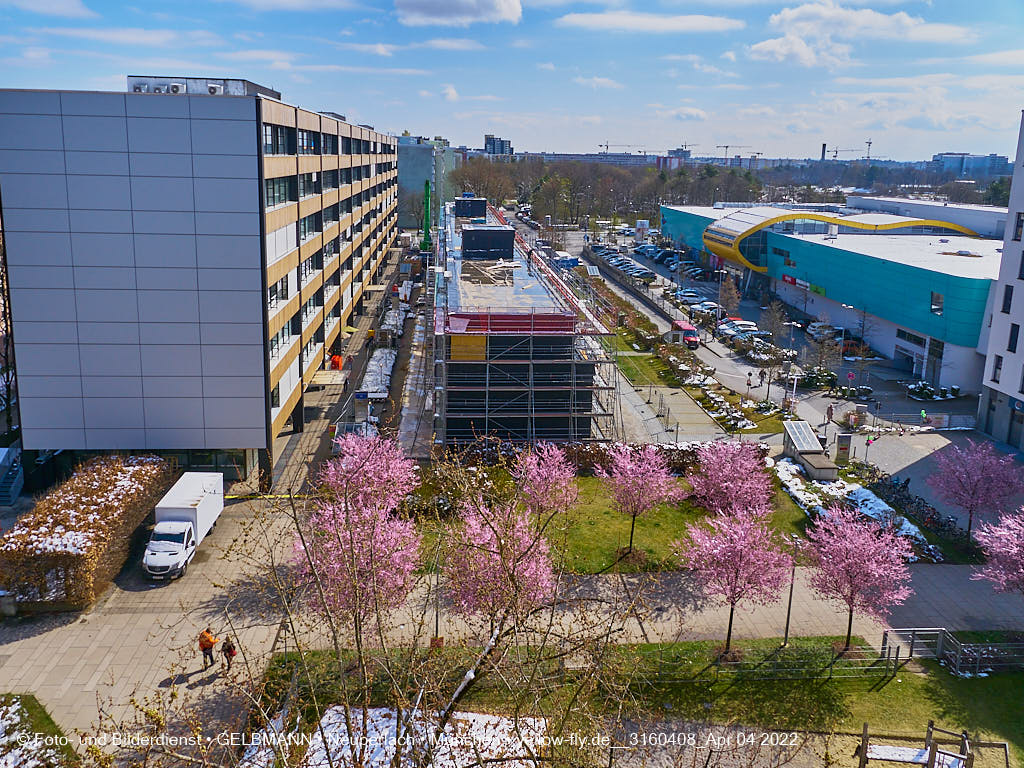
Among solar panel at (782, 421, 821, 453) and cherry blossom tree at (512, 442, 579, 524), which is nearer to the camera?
cherry blossom tree at (512, 442, 579, 524)

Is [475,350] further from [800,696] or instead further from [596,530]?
[800,696]

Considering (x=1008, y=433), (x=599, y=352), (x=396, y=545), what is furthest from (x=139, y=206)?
(x=1008, y=433)

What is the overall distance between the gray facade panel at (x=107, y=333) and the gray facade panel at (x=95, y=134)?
15.3ft

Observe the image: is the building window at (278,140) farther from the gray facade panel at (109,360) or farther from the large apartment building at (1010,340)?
the large apartment building at (1010,340)

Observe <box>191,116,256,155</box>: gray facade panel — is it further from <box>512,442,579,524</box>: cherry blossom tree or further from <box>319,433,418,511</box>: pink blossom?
<box>512,442,579,524</box>: cherry blossom tree

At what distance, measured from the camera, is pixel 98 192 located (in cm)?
2089

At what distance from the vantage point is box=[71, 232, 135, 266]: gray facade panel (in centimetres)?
2116

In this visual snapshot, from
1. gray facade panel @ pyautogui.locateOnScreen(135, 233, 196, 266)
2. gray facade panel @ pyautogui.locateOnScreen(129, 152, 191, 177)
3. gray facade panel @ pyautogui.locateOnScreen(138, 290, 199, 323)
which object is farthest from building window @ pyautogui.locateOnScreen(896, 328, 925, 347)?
gray facade panel @ pyautogui.locateOnScreen(129, 152, 191, 177)

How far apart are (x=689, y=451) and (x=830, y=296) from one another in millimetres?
25404

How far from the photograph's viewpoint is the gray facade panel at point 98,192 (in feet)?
68.2

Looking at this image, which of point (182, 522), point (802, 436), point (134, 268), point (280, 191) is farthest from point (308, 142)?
point (802, 436)

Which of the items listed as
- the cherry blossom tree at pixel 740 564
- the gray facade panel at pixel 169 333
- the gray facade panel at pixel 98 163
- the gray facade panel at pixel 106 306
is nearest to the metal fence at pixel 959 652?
the cherry blossom tree at pixel 740 564

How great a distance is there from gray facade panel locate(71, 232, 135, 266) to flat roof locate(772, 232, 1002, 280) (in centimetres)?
3315

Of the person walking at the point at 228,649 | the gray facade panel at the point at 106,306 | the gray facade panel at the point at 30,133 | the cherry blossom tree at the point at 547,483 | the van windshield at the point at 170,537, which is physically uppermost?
the gray facade panel at the point at 30,133
